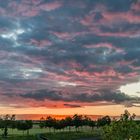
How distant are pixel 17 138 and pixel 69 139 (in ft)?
95.9

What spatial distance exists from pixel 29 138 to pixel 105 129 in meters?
122

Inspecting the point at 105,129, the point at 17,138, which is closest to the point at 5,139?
the point at 17,138

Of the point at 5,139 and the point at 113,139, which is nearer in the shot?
the point at 113,139

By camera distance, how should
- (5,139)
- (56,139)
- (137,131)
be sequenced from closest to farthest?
(137,131), (5,139), (56,139)

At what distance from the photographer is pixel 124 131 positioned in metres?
64.8

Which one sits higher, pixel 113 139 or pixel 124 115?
pixel 124 115

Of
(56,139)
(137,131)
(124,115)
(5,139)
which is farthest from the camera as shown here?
(56,139)

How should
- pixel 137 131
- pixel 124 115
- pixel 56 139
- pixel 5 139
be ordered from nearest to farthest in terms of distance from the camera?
pixel 137 131 < pixel 124 115 < pixel 5 139 < pixel 56 139

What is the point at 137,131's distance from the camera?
63.1 m

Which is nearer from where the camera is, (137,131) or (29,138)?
(137,131)

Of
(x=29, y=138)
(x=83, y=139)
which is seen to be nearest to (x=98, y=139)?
(x=83, y=139)

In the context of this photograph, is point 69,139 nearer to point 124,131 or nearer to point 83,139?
point 83,139

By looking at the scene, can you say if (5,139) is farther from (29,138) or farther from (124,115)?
(124,115)

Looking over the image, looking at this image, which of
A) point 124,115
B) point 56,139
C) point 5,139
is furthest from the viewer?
point 56,139
